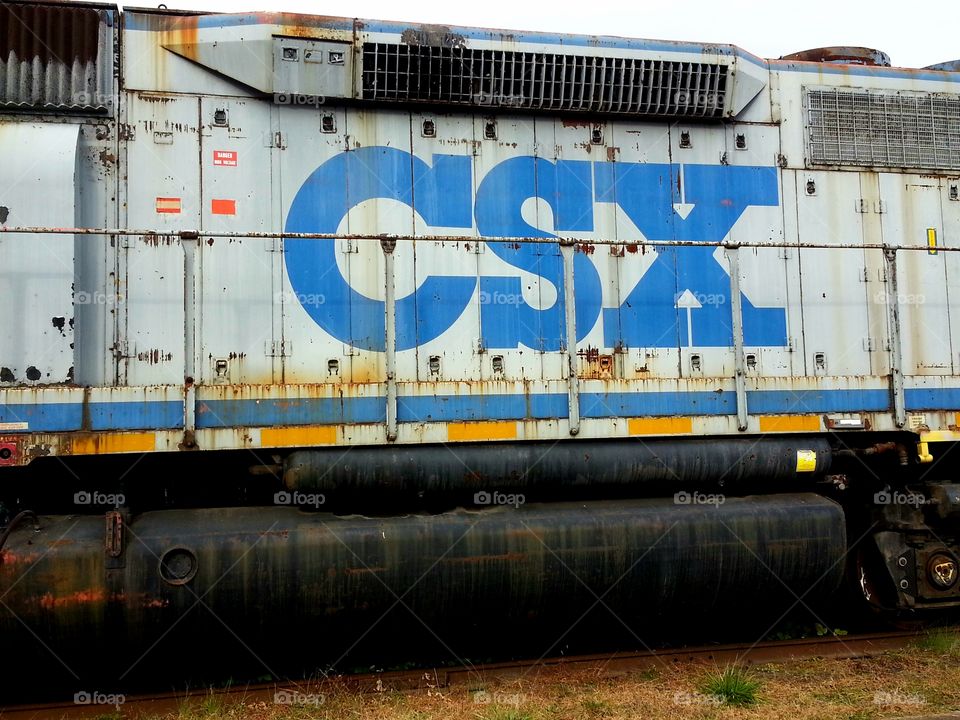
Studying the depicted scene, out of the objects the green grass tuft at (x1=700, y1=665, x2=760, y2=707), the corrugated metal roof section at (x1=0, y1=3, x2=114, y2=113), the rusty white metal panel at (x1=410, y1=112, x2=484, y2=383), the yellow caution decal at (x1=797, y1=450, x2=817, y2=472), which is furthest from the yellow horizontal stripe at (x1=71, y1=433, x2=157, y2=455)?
the yellow caution decal at (x1=797, y1=450, x2=817, y2=472)

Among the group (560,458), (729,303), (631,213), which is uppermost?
(631,213)

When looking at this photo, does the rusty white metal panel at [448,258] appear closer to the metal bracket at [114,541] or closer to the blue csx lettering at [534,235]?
the blue csx lettering at [534,235]

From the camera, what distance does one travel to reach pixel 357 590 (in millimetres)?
4867

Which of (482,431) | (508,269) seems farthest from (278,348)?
(508,269)

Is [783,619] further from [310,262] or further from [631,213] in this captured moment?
[310,262]

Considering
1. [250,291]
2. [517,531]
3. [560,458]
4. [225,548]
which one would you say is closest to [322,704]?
[225,548]

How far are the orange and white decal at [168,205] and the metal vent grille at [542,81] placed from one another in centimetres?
152

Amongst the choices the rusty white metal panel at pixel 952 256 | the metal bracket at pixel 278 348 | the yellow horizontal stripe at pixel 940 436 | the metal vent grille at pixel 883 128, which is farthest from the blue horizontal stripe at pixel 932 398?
the metal bracket at pixel 278 348

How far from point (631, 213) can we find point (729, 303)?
3.28 ft

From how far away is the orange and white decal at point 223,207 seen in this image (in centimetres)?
555

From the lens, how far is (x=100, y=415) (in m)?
4.79

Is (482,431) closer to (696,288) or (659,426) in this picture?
(659,426)

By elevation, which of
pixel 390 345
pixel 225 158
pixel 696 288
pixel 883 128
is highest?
pixel 883 128

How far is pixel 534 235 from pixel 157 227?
260 centimetres
